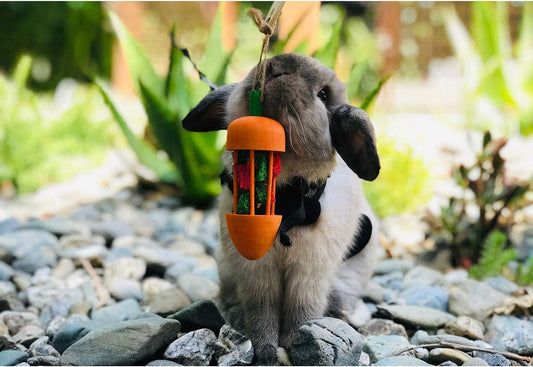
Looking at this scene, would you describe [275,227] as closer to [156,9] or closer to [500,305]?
[500,305]

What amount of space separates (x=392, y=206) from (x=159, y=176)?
1.46 meters

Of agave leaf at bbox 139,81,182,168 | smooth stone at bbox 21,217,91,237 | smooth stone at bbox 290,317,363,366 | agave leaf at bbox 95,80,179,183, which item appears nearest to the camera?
smooth stone at bbox 290,317,363,366

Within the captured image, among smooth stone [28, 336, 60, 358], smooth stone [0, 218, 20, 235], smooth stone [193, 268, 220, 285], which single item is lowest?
smooth stone [28, 336, 60, 358]

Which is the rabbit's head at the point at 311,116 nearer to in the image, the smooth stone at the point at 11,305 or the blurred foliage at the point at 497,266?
the smooth stone at the point at 11,305

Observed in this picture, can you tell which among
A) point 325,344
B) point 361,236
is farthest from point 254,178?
point 361,236

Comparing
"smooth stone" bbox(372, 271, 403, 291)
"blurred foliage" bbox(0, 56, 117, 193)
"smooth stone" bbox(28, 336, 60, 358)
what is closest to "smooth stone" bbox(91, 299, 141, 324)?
"smooth stone" bbox(28, 336, 60, 358)

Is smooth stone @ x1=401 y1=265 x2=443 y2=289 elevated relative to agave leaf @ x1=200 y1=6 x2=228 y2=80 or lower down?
lower down

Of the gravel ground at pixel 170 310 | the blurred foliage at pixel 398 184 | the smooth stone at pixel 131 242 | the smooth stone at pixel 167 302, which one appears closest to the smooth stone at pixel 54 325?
the gravel ground at pixel 170 310

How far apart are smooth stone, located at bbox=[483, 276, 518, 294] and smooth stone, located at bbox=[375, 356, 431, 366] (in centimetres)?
85

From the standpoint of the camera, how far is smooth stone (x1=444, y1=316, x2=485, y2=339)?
1.64m

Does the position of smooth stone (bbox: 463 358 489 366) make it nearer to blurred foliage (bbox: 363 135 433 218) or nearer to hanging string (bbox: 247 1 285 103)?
hanging string (bbox: 247 1 285 103)

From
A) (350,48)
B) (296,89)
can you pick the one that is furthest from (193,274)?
(350,48)

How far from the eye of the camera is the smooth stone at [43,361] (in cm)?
136

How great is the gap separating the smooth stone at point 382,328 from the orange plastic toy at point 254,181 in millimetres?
628
